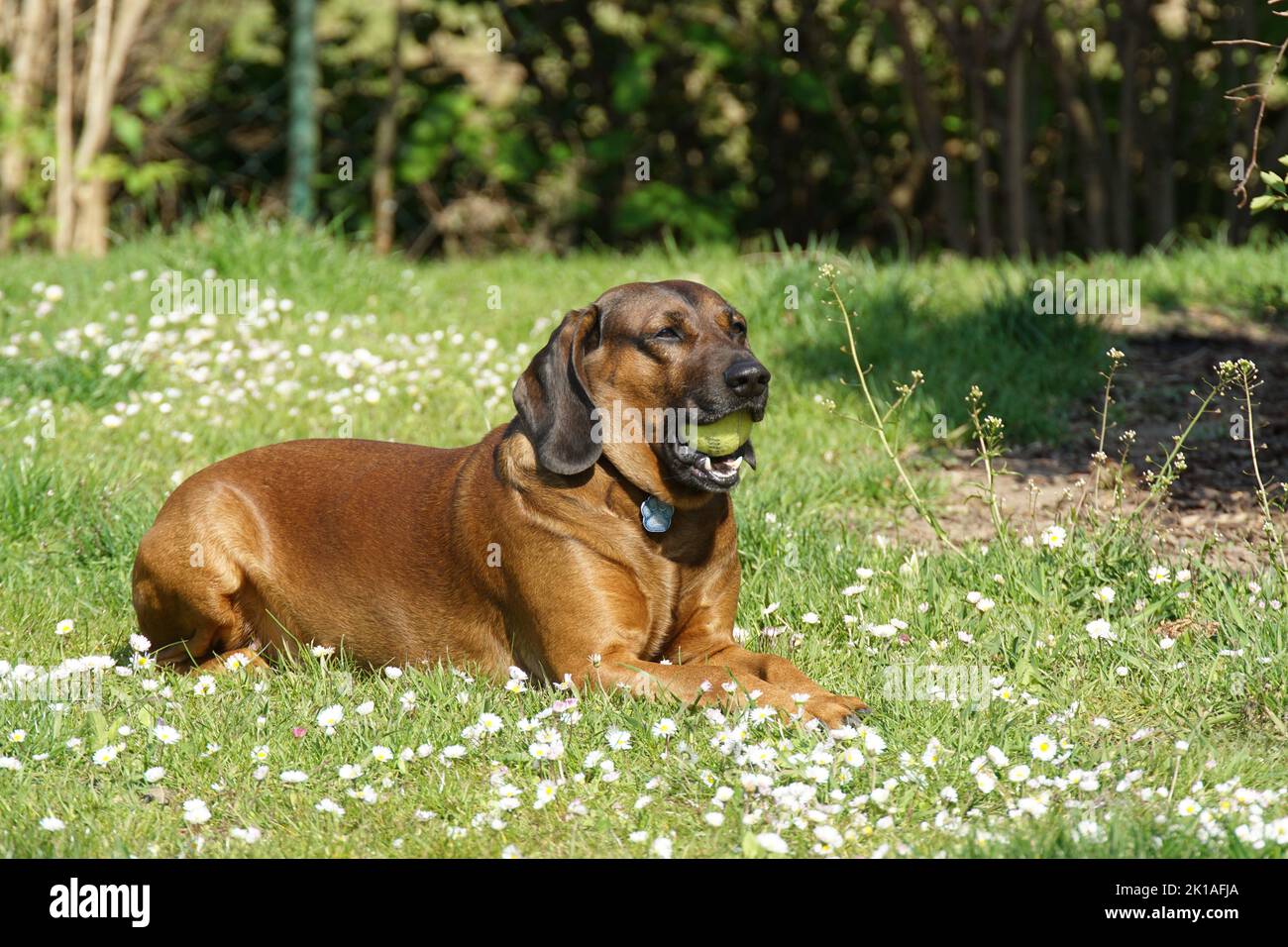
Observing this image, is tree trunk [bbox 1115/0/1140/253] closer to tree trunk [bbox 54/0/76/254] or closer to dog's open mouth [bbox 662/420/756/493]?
tree trunk [bbox 54/0/76/254]

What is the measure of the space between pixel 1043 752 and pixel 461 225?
29.1ft

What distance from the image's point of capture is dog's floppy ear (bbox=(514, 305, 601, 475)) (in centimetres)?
430

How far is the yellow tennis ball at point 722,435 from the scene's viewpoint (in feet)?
14.1

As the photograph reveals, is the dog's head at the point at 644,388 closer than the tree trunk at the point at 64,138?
Yes

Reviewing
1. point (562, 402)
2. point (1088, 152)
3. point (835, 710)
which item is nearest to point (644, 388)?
point (562, 402)

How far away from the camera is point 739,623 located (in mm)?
4898

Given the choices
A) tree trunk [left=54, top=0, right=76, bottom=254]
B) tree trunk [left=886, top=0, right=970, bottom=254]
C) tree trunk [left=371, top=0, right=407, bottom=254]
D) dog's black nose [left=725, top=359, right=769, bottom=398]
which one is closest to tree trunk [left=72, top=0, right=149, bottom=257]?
tree trunk [left=54, top=0, right=76, bottom=254]

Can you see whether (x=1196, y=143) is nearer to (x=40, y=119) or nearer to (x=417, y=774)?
(x=40, y=119)

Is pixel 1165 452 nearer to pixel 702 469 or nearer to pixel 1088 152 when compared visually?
pixel 702 469

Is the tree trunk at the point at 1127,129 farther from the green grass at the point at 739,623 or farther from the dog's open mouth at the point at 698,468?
the dog's open mouth at the point at 698,468

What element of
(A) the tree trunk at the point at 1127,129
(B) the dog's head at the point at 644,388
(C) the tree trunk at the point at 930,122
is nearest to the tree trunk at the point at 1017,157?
(C) the tree trunk at the point at 930,122

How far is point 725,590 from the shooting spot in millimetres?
4543

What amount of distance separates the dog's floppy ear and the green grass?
667mm
